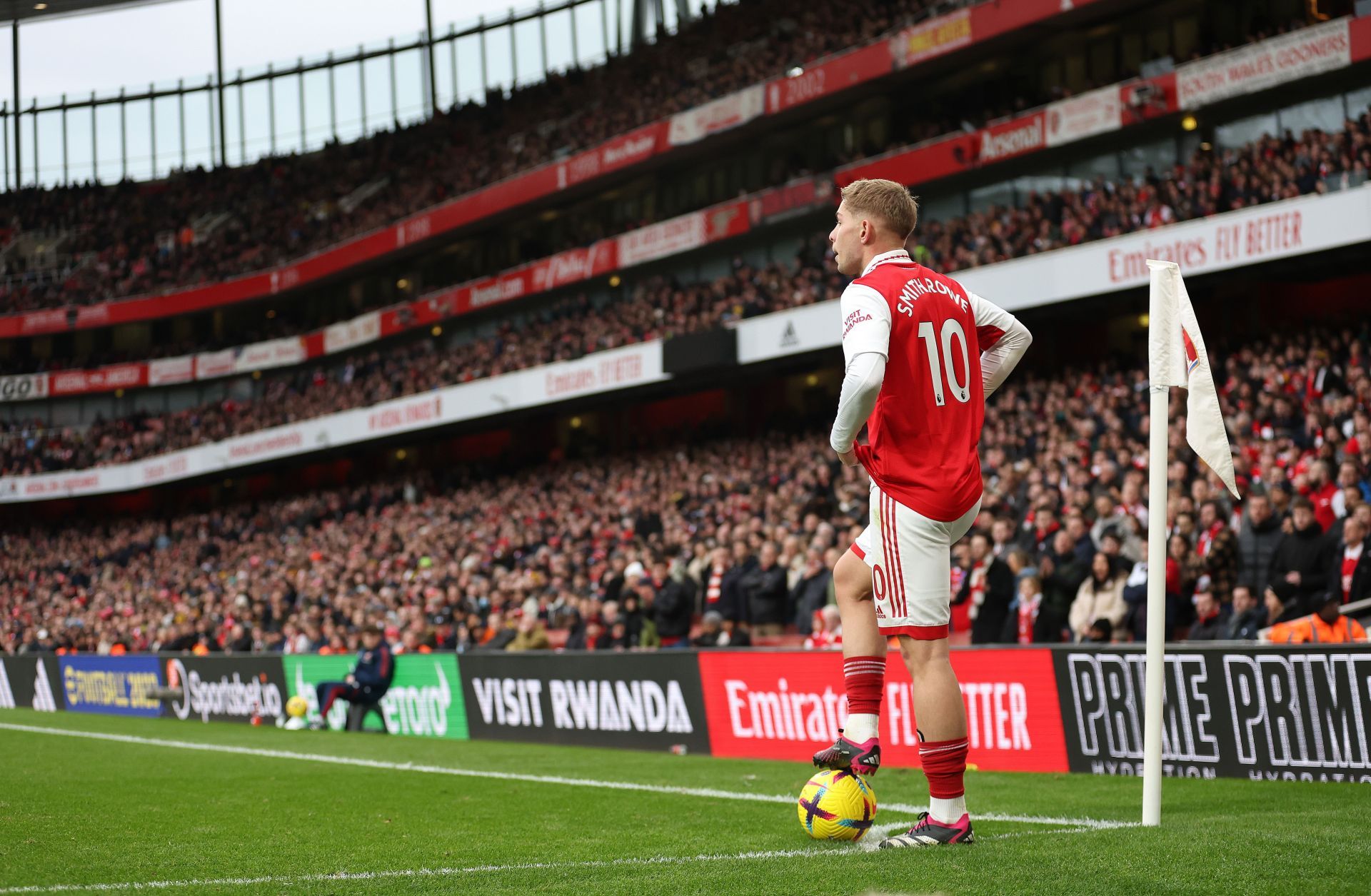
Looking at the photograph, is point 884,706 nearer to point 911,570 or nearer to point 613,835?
point 613,835

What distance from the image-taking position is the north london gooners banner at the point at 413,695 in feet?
51.9

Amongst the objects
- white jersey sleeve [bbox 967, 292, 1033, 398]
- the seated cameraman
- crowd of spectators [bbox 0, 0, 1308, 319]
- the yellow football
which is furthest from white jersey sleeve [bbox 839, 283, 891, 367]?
crowd of spectators [bbox 0, 0, 1308, 319]

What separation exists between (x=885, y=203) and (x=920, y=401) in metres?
0.76

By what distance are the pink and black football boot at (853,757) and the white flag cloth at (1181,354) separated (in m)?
1.79

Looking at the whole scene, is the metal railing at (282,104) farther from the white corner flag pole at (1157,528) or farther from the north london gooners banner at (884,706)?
the white corner flag pole at (1157,528)

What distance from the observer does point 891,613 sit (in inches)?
Result: 192

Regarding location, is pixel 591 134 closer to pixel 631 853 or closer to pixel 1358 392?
pixel 1358 392

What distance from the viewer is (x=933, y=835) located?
15.7 feet

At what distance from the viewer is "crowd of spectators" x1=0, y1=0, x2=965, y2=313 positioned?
33469mm

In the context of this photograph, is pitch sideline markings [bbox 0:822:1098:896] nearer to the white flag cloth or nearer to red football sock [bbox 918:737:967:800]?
red football sock [bbox 918:737:967:800]

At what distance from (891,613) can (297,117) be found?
59172 mm

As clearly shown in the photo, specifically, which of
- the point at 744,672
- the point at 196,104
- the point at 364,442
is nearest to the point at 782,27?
the point at 364,442

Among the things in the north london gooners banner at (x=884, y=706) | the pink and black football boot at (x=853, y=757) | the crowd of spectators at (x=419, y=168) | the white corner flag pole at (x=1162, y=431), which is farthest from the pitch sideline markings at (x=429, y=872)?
the crowd of spectators at (x=419, y=168)

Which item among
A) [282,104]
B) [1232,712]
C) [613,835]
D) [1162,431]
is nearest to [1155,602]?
[1162,431]
